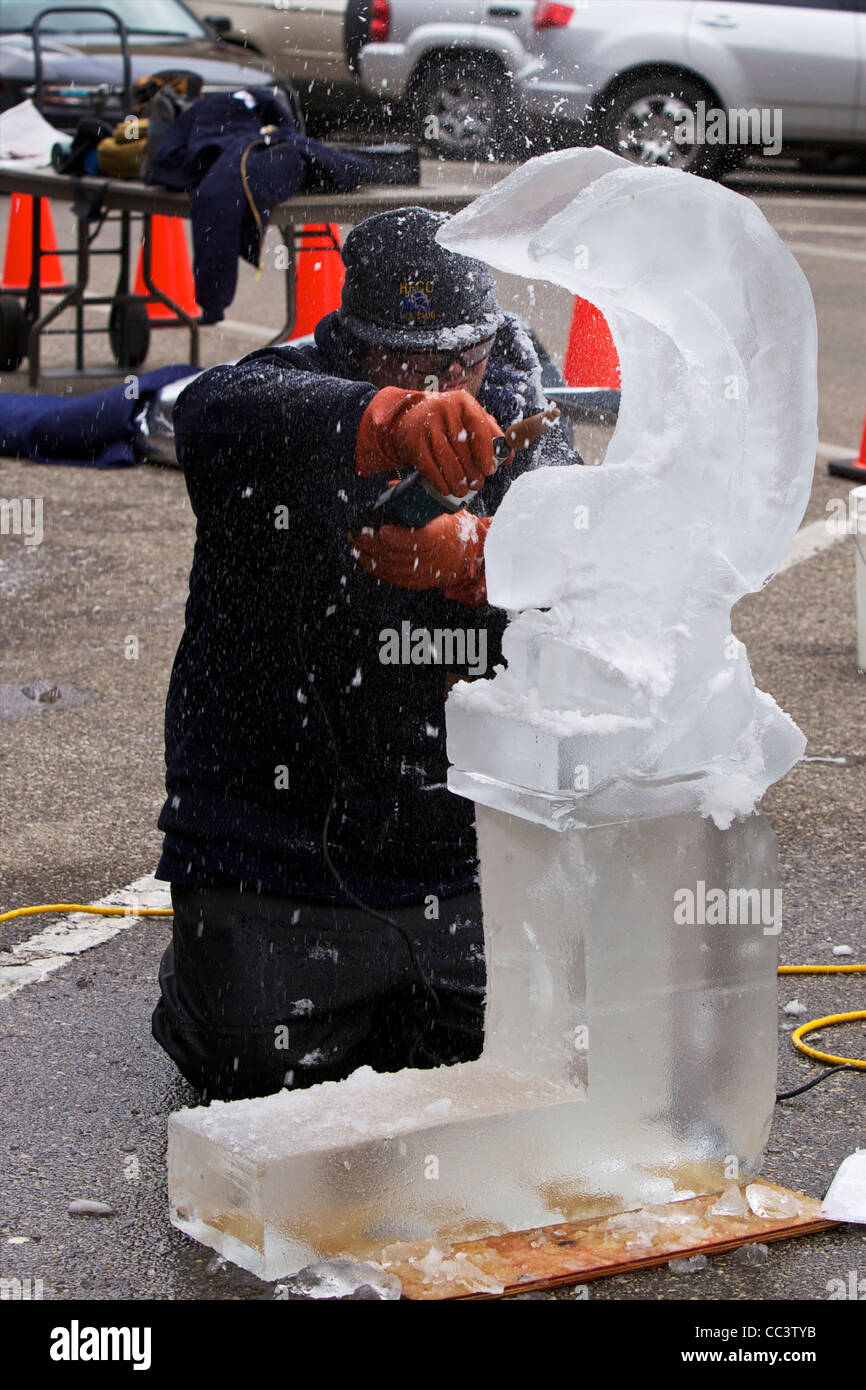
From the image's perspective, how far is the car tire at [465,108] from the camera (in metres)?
8.04

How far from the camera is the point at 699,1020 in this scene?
104 inches

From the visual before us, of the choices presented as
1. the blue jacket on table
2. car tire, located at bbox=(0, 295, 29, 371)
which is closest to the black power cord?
the blue jacket on table

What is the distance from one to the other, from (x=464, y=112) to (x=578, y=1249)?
919 cm

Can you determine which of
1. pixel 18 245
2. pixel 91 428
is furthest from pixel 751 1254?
pixel 18 245

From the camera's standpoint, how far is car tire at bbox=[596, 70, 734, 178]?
31.4 feet

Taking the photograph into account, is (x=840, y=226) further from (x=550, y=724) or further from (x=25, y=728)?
(x=550, y=724)

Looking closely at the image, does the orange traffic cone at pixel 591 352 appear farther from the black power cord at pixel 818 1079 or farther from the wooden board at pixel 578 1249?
the wooden board at pixel 578 1249

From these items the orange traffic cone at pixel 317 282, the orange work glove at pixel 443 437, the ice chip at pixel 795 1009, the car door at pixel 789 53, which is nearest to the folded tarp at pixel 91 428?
the orange traffic cone at pixel 317 282

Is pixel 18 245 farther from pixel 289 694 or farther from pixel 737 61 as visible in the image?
pixel 289 694

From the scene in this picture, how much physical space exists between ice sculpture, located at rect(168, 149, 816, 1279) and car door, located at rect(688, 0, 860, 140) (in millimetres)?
11094

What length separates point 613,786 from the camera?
252cm

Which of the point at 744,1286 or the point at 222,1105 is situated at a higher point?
the point at 222,1105

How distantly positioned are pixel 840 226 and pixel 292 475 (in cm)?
1210
